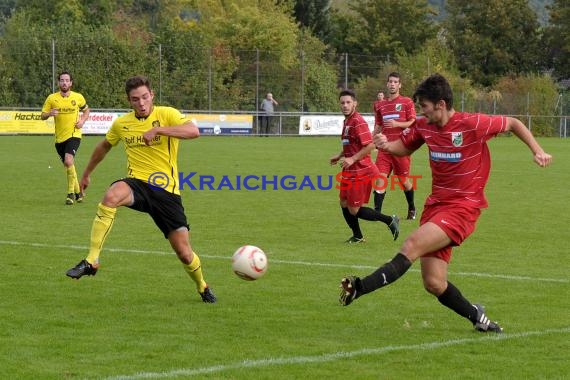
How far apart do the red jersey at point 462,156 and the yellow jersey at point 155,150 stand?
2301 millimetres

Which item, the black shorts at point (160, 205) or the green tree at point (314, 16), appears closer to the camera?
the black shorts at point (160, 205)

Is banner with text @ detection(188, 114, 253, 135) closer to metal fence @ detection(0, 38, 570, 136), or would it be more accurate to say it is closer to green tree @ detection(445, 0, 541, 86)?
metal fence @ detection(0, 38, 570, 136)

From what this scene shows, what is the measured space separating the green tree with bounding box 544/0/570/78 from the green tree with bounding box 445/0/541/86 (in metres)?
1.17

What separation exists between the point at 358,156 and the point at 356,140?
601mm

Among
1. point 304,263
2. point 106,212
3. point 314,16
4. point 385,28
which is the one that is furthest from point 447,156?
point 314,16

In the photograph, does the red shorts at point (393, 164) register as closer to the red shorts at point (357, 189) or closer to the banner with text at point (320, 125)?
the red shorts at point (357, 189)

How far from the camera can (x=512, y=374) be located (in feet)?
21.0

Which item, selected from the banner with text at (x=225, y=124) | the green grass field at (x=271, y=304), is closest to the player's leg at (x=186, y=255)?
the green grass field at (x=271, y=304)

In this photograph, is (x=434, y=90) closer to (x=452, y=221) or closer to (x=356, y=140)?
(x=452, y=221)

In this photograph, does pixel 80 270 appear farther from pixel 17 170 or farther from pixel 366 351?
pixel 17 170

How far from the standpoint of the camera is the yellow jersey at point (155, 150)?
28.9 ft

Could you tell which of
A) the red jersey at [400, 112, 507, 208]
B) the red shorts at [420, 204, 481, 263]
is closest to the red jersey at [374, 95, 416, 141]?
the red jersey at [400, 112, 507, 208]

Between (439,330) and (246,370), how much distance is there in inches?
72.7

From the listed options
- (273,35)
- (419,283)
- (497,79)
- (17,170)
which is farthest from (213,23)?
(419,283)
